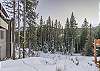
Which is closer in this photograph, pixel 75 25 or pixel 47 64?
pixel 47 64

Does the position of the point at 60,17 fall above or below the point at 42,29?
above

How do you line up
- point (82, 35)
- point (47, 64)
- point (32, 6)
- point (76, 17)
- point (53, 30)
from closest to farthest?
point (47, 64) → point (32, 6) → point (82, 35) → point (76, 17) → point (53, 30)

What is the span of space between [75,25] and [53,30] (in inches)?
511

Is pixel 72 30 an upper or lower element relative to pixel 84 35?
upper

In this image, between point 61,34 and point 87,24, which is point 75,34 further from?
point 61,34

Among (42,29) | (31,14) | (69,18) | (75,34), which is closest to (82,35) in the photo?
(75,34)

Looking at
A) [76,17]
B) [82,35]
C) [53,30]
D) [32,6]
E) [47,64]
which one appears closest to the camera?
[47,64]

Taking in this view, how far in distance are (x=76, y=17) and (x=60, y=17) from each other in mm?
9779

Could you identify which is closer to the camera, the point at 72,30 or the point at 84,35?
the point at 84,35

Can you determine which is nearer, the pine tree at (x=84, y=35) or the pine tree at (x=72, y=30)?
the pine tree at (x=84, y=35)

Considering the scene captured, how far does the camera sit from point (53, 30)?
7525 cm

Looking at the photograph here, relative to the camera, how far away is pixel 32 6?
35188mm

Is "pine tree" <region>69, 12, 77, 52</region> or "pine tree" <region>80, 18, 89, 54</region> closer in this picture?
"pine tree" <region>80, 18, 89, 54</region>

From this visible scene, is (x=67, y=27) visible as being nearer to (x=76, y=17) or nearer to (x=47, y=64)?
(x=76, y=17)
